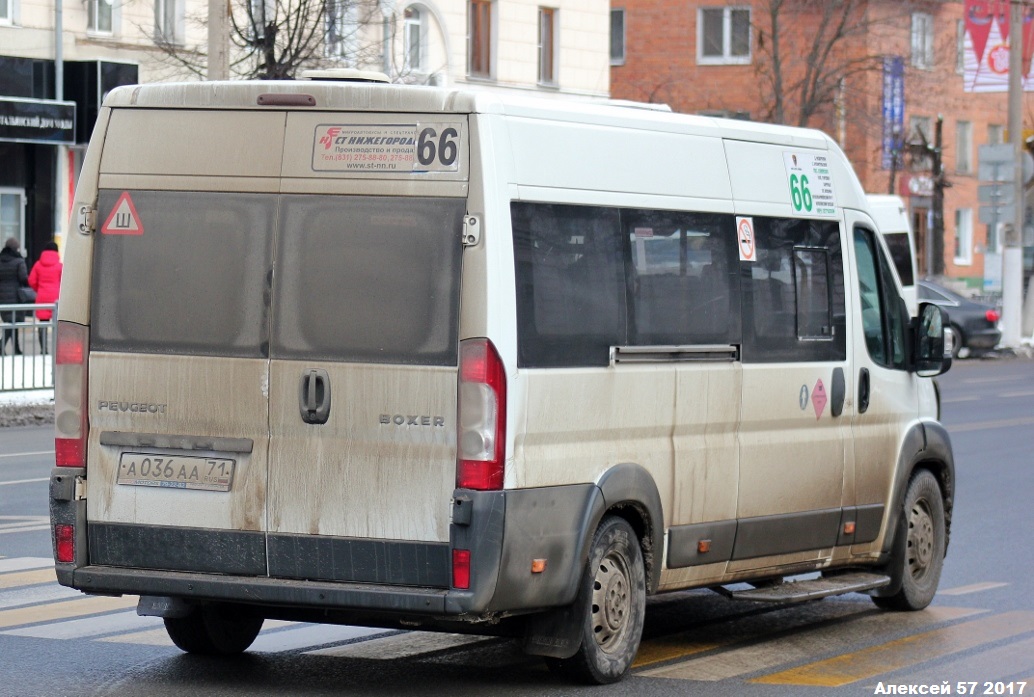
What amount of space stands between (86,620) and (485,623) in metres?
2.61

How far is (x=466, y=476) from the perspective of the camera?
7.00 m

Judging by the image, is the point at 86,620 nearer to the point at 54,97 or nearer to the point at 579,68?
the point at 54,97

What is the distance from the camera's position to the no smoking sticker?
335 inches

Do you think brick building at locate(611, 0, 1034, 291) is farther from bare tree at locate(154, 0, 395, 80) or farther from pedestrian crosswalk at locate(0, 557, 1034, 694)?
pedestrian crosswalk at locate(0, 557, 1034, 694)

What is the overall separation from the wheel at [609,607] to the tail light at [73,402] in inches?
81.6

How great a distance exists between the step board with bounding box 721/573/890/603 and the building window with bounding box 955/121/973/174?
191 feet

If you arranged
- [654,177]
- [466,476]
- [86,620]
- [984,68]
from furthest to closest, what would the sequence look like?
[984,68] < [86,620] < [654,177] < [466,476]

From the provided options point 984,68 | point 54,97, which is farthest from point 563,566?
point 984,68

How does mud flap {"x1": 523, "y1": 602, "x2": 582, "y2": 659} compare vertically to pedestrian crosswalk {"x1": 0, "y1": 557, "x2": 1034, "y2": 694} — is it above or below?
above

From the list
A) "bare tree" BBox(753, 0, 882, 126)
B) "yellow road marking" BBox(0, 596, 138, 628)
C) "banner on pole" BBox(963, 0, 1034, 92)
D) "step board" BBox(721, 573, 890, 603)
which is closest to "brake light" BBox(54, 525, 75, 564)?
"yellow road marking" BBox(0, 596, 138, 628)

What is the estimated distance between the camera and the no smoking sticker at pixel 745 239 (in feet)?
27.9

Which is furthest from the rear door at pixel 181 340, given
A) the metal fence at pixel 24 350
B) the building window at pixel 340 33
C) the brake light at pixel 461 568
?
the building window at pixel 340 33

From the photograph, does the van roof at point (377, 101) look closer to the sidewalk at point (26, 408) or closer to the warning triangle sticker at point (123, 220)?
the warning triangle sticker at point (123, 220)

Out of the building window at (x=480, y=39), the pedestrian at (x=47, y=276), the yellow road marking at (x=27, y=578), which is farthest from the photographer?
the building window at (x=480, y=39)
